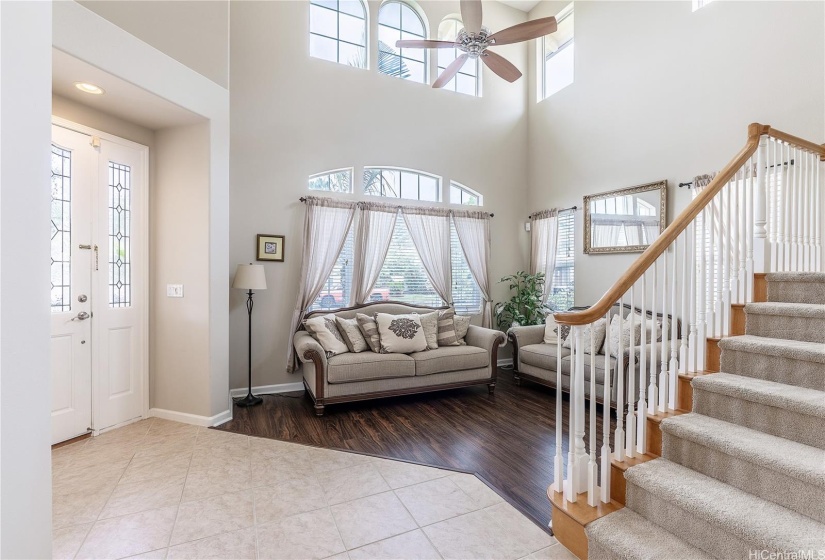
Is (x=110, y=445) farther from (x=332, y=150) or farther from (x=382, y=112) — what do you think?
(x=382, y=112)

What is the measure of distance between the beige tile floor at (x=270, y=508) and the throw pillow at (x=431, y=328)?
6.02ft

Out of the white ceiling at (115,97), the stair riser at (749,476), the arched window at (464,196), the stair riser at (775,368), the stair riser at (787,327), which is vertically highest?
the white ceiling at (115,97)

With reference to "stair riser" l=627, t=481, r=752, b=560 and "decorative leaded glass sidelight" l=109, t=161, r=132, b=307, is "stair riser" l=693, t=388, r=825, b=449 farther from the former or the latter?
"decorative leaded glass sidelight" l=109, t=161, r=132, b=307

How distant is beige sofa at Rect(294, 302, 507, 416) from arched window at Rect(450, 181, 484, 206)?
2.01 metres

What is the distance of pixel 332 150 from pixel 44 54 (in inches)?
158

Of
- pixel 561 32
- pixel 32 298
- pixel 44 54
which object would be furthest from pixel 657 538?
pixel 561 32

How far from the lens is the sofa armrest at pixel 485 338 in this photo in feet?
14.9

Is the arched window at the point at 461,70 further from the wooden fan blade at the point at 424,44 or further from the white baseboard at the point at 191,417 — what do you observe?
the white baseboard at the point at 191,417

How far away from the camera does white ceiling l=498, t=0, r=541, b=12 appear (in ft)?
19.5

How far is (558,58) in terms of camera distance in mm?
5785

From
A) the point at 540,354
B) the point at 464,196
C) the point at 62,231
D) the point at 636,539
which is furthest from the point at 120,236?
the point at 540,354

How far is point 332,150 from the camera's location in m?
4.87

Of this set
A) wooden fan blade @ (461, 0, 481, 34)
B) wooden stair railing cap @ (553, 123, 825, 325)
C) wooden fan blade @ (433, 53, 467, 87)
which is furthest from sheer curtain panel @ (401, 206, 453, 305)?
wooden stair railing cap @ (553, 123, 825, 325)

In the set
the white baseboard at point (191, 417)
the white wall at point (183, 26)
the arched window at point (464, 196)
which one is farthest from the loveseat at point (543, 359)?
the white wall at point (183, 26)
